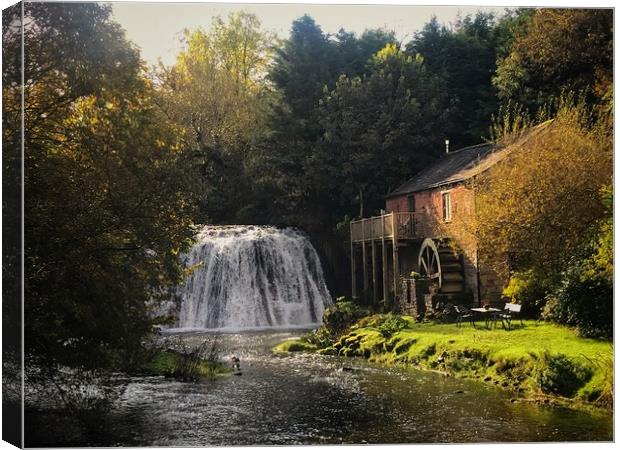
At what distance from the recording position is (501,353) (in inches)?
503

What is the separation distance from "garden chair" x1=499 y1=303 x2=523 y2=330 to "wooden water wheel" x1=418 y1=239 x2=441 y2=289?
2.56m

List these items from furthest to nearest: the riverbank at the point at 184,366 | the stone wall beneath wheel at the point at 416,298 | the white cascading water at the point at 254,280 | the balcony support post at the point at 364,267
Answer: the white cascading water at the point at 254,280, the stone wall beneath wheel at the point at 416,298, the balcony support post at the point at 364,267, the riverbank at the point at 184,366

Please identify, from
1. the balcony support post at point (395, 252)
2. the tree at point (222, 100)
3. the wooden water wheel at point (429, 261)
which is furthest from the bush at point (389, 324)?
the tree at point (222, 100)

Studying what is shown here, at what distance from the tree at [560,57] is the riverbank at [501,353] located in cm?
350

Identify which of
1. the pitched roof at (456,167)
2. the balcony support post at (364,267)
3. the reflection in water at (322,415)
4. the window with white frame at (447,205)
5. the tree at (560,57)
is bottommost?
the reflection in water at (322,415)

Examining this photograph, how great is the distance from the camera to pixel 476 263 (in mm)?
15641

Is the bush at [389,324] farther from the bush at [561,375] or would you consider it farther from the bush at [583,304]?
the bush at [561,375]

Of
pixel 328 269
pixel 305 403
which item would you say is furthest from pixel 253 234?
pixel 305 403

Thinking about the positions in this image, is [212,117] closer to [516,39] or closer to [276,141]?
[276,141]

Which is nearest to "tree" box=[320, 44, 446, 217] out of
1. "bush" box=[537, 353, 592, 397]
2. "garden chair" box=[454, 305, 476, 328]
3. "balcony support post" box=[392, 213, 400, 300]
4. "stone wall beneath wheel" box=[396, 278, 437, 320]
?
"balcony support post" box=[392, 213, 400, 300]

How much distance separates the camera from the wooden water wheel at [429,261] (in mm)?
16391

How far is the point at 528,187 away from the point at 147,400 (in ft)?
23.6

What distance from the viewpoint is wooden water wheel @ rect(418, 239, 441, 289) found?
16391 millimetres

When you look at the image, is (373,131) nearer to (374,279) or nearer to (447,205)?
(447,205)
